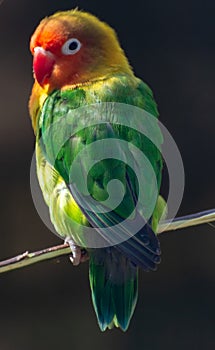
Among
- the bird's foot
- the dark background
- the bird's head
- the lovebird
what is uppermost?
the bird's head

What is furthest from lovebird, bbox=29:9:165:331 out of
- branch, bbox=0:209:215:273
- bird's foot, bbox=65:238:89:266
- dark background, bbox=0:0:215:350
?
dark background, bbox=0:0:215:350

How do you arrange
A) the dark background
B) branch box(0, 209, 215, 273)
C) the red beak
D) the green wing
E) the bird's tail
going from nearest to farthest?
branch box(0, 209, 215, 273)
the green wing
the bird's tail
the red beak
the dark background

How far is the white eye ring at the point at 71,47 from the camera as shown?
6.31ft

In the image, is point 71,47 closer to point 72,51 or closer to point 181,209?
point 72,51

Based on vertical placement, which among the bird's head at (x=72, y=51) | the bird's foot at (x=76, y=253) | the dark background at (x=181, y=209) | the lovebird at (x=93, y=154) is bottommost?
the dark background at (x=181, y=209)

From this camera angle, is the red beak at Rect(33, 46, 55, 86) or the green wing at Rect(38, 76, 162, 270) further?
the red beak at Rect(33, 46, 55, 86)

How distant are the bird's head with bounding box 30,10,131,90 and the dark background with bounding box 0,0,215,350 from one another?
0.93 meters

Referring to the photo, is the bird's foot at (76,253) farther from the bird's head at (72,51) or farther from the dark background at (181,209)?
the dark background at (181,209)

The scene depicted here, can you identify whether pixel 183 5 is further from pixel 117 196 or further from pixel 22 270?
pixel 117 196

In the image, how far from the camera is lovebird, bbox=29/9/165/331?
67.2 inches

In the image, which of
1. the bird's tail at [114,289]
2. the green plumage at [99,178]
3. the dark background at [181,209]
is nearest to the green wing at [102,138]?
the green plumage at [99,178]

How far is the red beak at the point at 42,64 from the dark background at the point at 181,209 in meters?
0.98

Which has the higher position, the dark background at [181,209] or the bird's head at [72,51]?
the bird's head at [72,51]

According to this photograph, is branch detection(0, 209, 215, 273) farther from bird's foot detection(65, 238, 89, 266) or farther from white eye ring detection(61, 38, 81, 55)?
white eye ring detection(61, 38, 81, 55)
